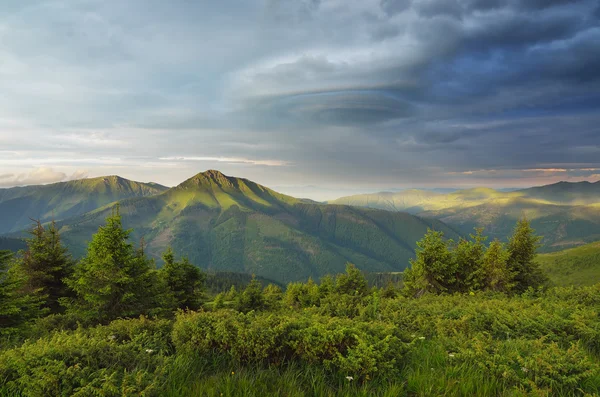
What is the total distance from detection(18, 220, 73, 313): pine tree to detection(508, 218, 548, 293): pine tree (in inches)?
1697

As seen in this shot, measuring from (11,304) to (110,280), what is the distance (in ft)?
18.3

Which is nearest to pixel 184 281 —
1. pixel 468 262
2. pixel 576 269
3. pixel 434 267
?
pixel 434 267

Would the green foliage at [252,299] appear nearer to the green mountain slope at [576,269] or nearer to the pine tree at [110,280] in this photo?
the pine tree at [110,280]

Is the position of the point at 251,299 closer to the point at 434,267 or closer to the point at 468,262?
the point at 434,267

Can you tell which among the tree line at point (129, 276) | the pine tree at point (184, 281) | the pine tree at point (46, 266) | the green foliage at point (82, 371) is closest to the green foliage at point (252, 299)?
the tree line at point (129, 276)

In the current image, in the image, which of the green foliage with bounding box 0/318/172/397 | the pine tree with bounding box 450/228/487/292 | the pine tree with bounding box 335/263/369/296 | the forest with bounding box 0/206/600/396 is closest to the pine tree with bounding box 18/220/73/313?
the forest with bounding box 0/206/600/396

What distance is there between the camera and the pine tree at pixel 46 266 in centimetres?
2609

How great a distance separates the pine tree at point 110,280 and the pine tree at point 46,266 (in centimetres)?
347

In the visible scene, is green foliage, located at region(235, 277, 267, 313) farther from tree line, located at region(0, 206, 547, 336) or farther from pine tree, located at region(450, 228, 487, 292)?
pine tree, located at region(450, 228, 487, 292)

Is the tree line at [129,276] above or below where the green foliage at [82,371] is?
below

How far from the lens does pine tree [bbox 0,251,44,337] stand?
1928cm

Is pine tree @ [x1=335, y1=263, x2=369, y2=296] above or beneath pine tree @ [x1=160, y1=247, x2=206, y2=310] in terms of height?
beneath

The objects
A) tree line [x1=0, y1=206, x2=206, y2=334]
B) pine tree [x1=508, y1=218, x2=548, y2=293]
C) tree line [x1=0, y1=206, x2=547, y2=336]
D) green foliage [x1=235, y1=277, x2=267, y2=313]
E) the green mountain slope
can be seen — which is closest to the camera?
tree line [x1=0, y1=206, x2=206, y2=334]

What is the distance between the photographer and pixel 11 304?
63.5ft
